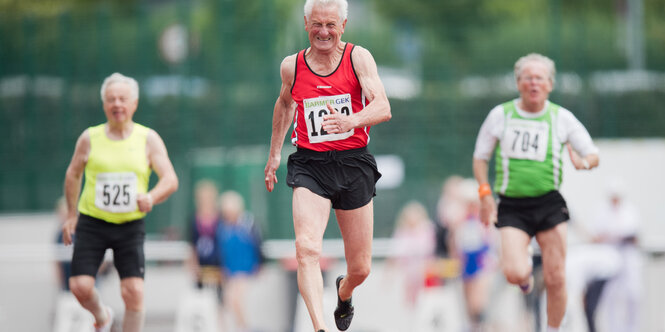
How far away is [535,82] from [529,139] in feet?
1.70

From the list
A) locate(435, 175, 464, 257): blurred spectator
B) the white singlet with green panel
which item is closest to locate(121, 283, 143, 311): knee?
the white singlet with green panel

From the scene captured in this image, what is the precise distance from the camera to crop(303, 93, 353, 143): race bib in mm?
7227

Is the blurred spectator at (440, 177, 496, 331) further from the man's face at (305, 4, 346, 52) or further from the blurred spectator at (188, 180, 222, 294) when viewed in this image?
the man's face at (305, 4, 346, 52)

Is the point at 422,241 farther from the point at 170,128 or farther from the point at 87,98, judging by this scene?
the point at 87,98

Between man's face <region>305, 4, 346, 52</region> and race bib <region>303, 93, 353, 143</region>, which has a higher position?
man's face <region>305, 4, 346, 52</region>

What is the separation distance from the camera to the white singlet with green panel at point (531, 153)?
8578mm

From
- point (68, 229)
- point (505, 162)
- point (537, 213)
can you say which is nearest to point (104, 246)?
point (68, 229)

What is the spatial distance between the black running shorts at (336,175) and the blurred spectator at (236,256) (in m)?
6.72

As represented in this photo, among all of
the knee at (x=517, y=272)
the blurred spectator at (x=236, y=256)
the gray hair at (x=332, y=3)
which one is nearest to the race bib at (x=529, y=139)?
the knee at (x=517, y=272)

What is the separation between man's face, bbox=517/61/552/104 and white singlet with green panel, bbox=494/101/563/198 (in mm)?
182

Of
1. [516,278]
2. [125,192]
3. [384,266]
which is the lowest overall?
[384,266]

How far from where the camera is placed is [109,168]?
8.48 metres

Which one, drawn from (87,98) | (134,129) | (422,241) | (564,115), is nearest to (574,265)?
(422,241)

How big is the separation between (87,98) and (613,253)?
970cm
